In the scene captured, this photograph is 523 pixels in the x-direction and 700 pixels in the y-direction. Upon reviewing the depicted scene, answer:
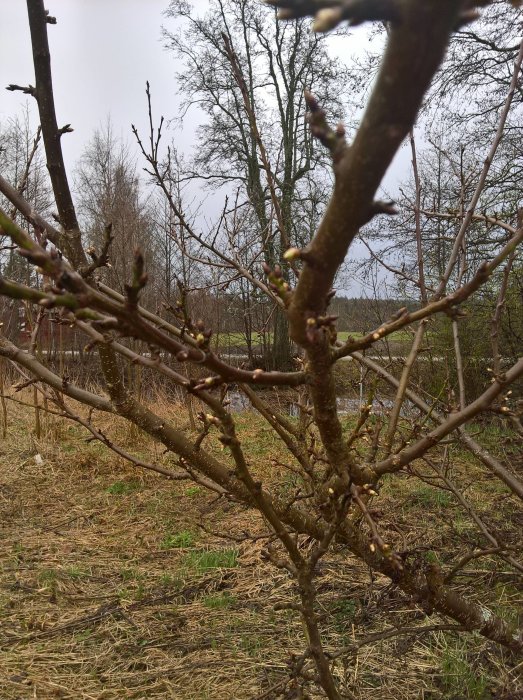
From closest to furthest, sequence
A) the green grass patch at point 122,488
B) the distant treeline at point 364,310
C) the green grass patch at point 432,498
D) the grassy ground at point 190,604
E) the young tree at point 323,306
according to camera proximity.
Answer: the young tree at point 323,306, the grassy ground at point 190,604, the green grass patch at point 432,498, the green grass patch at point 122,488, the distant treeline at point 364,310

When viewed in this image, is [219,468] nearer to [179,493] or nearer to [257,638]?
[257,638]

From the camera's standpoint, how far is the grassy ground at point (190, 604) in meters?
2.44

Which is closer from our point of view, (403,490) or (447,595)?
(447,595)

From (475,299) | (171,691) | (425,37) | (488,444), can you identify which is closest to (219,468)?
(425,37)

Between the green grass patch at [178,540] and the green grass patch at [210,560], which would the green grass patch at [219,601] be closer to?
the green grass patch at [210,560]

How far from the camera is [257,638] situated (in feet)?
9.27

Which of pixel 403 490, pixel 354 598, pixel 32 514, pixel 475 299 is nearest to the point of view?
pixel 354 598

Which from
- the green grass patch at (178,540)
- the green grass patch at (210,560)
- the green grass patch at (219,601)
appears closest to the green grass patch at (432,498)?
the green grass patch at (210,560)

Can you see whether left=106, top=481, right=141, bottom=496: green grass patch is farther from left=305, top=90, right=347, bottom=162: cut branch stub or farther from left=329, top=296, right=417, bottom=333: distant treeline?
left=305, top=90, right=347, bottom=162: cut branch stub

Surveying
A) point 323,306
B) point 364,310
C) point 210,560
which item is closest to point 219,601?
point 210,560

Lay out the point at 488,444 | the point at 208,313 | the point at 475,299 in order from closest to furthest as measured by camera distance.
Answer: the point at 488,444, the point at 475,299, the point at 208,313

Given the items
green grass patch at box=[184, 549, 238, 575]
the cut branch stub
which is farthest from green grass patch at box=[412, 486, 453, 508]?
the cut branch stub

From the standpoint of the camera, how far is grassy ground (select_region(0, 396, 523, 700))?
2.44 meters

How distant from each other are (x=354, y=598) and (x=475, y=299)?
6.76 m
